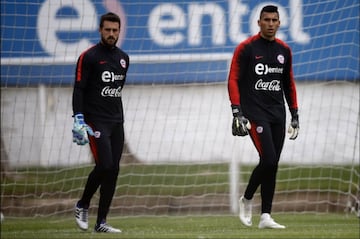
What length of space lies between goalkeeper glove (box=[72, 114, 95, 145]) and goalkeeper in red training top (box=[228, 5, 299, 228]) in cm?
149

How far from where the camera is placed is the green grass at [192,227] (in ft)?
33.2

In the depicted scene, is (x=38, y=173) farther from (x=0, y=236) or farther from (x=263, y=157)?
(x=263, y=157)

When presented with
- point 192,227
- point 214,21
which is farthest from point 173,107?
point 192,227

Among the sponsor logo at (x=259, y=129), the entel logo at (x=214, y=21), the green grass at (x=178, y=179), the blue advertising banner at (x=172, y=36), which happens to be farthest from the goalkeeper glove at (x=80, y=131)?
the entel logo at (x=214, y=21)

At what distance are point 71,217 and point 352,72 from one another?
14.6 ft

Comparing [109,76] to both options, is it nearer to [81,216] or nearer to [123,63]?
[123,63]

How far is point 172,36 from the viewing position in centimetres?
1498

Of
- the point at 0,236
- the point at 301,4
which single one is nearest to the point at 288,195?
the point at 301,4

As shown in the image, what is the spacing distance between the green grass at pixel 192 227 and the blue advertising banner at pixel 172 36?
216 centimetres

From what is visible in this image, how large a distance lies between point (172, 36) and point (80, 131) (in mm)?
5007

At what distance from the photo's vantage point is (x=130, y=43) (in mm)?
15023

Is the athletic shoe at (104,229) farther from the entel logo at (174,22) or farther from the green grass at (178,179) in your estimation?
the entel logo at (174,22)

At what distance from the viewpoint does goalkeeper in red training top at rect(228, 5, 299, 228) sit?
10.5 m

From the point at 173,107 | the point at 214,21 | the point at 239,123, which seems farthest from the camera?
the point at 173,107
